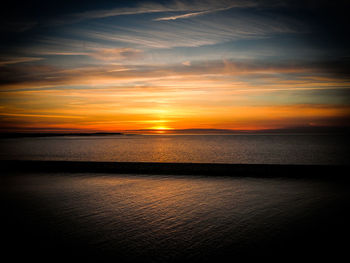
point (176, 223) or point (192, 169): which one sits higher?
point (192, 169)

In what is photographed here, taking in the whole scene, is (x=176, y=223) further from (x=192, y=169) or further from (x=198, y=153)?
(x=198, y=153)

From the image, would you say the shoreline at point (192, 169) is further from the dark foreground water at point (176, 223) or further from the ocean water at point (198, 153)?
the ocean water at point (198, 153)

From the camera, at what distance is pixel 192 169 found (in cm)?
1358

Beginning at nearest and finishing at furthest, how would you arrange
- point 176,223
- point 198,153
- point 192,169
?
point 176,223
point 192,169
point 198,153

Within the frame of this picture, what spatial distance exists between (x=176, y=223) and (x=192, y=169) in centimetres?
799

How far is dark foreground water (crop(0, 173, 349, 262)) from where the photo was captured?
417cm

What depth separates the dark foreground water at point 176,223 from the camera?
4172 millimetres

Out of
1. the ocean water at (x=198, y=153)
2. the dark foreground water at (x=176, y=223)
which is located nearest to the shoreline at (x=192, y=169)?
the dark foreground water at (x=176, y=223)

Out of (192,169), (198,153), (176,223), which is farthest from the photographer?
(198,153)

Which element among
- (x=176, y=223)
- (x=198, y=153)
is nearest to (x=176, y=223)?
(x=176, y=223)

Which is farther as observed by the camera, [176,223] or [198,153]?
[198,153]

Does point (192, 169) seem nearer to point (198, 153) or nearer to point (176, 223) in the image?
point (176, 223)

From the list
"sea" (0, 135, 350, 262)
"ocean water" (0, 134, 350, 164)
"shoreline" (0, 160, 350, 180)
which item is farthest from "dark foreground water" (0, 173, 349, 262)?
"ocean water" (0, 134, 350, 164)

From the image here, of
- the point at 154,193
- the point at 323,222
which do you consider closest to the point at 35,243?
the point at 154,193
